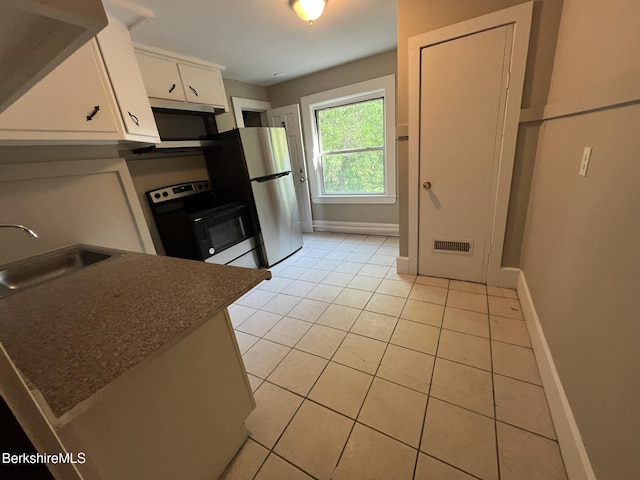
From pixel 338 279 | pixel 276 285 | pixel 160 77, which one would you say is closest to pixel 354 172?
pixel 338 279

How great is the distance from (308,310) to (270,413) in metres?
0.91

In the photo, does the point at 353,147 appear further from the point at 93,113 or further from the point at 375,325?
the point at 93,113

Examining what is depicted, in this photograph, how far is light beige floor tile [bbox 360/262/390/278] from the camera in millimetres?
2632

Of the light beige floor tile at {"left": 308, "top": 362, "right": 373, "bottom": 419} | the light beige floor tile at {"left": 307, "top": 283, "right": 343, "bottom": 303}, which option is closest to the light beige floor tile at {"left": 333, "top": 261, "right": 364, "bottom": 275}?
the light beige floor tile at {"left": 307, "top": 283, "right": 343, "bottom": 303}

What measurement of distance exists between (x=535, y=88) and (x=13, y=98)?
2.53 metres

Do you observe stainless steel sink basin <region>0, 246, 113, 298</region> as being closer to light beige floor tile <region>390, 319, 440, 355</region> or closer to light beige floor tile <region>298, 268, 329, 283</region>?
light beige floor tile <region>298, 268, 329, 283</region>

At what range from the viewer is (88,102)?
52.9 inches

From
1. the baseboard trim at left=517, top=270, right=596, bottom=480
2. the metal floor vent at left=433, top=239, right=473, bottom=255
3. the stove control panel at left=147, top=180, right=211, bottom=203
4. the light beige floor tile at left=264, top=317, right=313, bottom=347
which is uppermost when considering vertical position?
the stove control panel at left=147, top=180, right=211, bottom=203

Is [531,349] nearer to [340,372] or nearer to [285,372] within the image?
[340,372]

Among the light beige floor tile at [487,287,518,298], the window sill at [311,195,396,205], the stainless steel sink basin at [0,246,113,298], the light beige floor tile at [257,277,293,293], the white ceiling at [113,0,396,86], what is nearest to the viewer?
the stainless steel sink basin at [0,246,113,298]

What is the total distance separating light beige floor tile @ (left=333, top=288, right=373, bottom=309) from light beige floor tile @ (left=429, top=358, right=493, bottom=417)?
0.78 meters

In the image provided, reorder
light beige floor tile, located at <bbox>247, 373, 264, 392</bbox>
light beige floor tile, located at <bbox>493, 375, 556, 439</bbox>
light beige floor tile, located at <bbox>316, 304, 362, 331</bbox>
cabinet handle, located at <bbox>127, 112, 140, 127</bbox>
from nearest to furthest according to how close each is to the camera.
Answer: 1. light beige floor tile, located at <bbox>493, 375, 556, 439</bbox>
2. light beige floor tile, located at <bbox>247, 373, 264, 392</bbox>
3. cabinet handle, located at <bbox>127, 112, 140, 127</bbox>
4. light beige floor tile, located at <bbox>316, 304, 362, 331</bbox>

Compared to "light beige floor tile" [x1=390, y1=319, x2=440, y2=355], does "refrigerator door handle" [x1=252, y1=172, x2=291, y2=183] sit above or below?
above

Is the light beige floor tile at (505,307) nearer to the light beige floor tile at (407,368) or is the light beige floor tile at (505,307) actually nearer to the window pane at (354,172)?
the light beige floor tile at (407,368)
